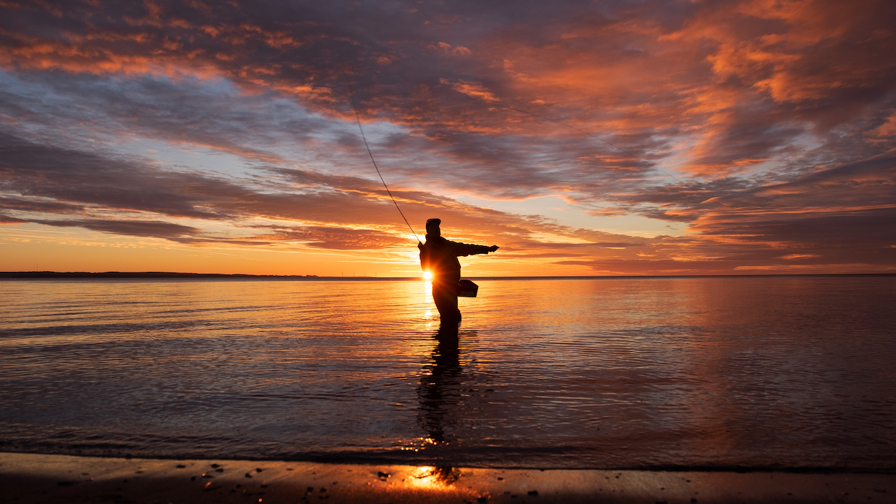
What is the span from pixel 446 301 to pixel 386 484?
12504 mm

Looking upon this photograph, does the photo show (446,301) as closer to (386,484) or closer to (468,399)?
(468,399)

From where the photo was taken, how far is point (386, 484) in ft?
16.5

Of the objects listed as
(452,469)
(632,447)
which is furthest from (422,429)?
(632,447)

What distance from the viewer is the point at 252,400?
29.9 ft

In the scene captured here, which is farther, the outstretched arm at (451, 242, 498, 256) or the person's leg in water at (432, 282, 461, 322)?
the person's leg in water at (432, 282, 461, 322)

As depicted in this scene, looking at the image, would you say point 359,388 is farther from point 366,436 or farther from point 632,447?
point 632,447

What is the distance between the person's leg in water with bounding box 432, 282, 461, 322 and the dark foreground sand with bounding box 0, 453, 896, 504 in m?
11.5

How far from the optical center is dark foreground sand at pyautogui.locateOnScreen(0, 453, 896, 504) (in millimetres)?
4723

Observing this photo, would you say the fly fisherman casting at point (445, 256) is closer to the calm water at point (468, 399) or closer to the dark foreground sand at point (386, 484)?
the calm water at point (468, 399)

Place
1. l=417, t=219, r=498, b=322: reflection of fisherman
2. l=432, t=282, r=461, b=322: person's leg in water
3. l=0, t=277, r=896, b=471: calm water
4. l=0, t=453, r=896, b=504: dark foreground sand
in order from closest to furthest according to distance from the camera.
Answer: l=0, t=453, r=896, b=504: dark foreground sand → l=0, t=277, r=896, b=471: calm water → l=417, t=219, r=498, b=322: reflection of fisherman → l=432, t=282, r=461, b=322: person's leg in water

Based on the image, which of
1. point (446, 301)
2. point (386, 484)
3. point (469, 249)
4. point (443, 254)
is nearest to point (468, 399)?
point (386, 484)

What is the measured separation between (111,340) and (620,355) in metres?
18.5

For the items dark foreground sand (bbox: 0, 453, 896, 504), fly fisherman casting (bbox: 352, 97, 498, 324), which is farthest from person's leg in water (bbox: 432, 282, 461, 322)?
dark foreground sand (bbox: 0, 453, 896, 504)

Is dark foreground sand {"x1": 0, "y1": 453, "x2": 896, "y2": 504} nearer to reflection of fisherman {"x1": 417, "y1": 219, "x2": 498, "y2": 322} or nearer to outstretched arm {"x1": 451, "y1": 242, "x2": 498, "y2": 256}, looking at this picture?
reflection of fisherman {"x1": 417, "y1": 219, "x2": 498, "y2": 322}
